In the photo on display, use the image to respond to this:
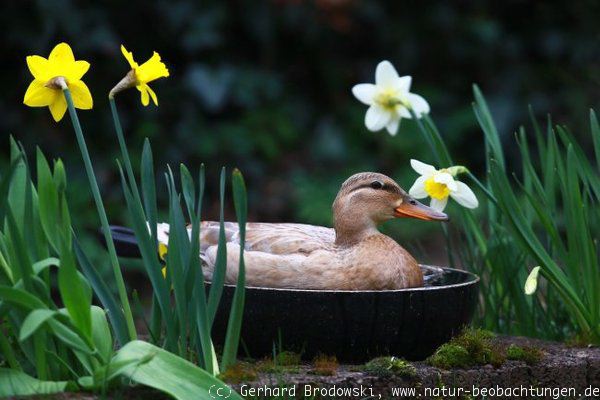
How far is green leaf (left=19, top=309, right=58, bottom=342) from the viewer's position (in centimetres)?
175

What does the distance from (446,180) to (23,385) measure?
111 centimetres

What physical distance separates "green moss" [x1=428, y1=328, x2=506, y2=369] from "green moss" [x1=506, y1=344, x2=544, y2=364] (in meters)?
0.02

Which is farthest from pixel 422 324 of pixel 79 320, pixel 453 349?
pixel 79 320

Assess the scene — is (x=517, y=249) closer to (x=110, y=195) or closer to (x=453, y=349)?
(x=453, y=349)

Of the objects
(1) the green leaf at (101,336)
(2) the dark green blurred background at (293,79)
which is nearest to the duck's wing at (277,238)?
(1) the green leaf at (101,336)

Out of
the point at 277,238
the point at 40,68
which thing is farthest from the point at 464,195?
the point at 40,68

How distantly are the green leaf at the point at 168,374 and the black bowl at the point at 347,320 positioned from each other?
30 cm

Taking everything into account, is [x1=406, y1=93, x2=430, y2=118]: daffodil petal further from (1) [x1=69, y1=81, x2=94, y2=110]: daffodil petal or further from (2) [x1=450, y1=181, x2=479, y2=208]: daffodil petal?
(1) [x1=69, y1=81, x2=94, y2=110]: daffodil petal

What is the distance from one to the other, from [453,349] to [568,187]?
523mm

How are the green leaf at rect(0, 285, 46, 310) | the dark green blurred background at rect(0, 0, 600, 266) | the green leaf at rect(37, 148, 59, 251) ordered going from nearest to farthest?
the green leaf at rect(0, 285, 46, 310) → the green leaf at rect(37, 148, 59, 251) → the dark green blurred background at rect(0, 0, 600, 266)

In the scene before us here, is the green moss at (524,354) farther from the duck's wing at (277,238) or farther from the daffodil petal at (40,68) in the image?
the daffodil petal at (40,68)

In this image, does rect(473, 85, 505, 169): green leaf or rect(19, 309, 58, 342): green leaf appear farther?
rect(473, 85, 505, 169): green leaf

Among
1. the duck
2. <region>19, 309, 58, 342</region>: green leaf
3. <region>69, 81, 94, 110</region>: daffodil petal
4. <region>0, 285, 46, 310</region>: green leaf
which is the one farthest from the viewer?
the duck

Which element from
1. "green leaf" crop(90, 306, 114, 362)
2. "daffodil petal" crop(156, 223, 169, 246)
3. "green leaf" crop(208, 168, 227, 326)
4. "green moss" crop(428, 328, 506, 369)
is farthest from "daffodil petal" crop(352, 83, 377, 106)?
"green leaf" crop(90, 306, 114, 362)
